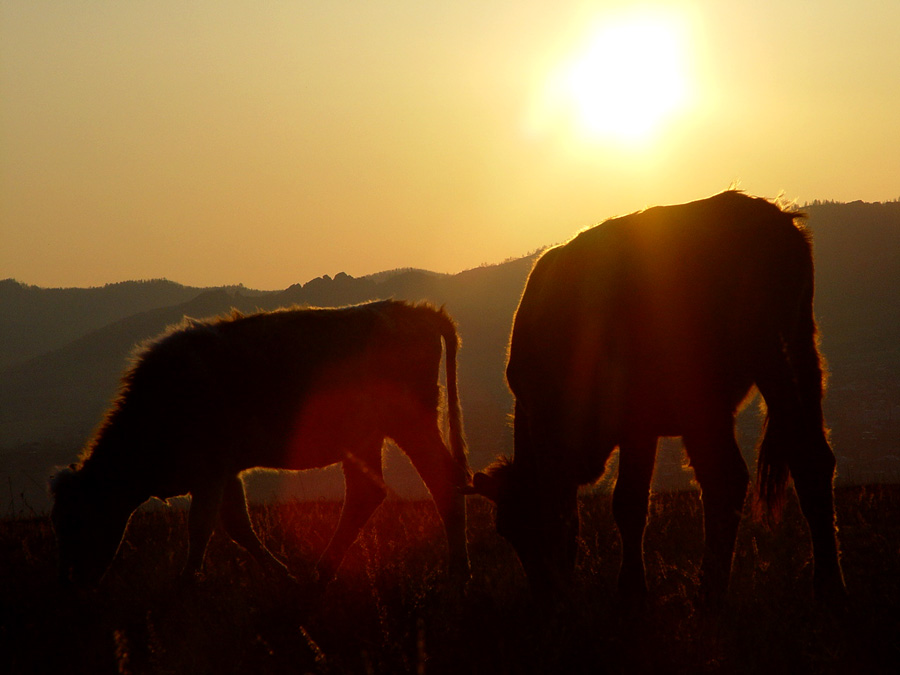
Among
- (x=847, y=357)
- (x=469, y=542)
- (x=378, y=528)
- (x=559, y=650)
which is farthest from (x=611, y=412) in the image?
(x=847, y=357)

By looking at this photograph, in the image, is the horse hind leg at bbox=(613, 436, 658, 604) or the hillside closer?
the horse hind leg at bbox=(613, 436, 658, 604)

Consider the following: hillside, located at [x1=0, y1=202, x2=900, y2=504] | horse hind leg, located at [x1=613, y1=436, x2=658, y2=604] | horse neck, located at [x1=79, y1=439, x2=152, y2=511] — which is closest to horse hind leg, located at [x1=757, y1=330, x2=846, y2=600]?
horse hind leg, located at [x1=613, y1=436, x2=658, y2=604]

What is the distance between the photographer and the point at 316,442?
7543 mm

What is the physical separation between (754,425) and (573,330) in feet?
153

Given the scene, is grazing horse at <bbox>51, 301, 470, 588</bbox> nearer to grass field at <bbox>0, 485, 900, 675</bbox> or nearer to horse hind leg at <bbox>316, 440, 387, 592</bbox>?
horse hind leg at <bbox>316, 440, 387, 592</bbox>

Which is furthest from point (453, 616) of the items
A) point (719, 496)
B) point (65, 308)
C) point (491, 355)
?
point (65, 308)

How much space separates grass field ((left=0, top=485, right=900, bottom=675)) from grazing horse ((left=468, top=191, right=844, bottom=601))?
1.28ft

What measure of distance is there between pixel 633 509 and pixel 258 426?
145 inches

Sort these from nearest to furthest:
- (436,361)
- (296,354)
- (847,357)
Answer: (296,354), (436,361), (847,357)

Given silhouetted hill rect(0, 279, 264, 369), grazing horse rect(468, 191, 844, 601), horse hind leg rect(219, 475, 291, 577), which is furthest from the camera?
silhouetted hill rect(0, 279, 264, 369)

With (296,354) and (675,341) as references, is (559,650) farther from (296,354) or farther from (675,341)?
(296,354)

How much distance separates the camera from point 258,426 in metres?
7.34

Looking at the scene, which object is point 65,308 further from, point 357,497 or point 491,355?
point 357,497

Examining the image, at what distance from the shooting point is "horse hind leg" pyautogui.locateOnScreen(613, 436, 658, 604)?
192 inches
